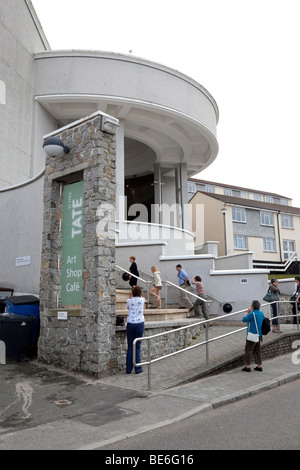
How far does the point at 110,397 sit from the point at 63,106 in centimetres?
1416

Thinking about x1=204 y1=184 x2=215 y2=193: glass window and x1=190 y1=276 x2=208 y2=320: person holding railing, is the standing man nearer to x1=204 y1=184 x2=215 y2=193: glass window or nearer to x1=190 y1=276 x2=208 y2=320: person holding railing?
x1=190 y1=276 x2=208 y2=320: person holding railing

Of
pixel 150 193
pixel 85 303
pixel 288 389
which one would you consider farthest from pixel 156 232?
pixel 288 389

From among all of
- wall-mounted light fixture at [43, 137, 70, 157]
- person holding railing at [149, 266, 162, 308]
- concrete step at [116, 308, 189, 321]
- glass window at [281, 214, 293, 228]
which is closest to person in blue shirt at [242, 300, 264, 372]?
concrete step at [116, 308, 189, 321]

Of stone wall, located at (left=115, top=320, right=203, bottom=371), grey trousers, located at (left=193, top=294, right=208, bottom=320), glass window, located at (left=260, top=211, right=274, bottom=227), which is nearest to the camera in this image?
stone wall, located at (left=115, top=320, right=203, bottom=371)

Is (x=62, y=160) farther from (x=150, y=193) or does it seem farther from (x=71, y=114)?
(x=150, y=193)

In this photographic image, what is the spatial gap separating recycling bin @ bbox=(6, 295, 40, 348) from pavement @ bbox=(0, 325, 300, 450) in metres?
0.65

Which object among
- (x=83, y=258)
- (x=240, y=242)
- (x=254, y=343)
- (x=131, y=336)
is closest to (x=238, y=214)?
(x=240, y=242)

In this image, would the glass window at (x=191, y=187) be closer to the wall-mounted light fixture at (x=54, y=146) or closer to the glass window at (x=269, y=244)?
the glass window at (x=269, y=244)

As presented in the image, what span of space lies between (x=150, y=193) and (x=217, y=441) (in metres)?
22.4

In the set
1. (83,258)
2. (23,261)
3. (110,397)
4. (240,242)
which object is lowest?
(110,397)

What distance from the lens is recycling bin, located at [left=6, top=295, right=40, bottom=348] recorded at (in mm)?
9586

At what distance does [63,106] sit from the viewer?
17.9 m

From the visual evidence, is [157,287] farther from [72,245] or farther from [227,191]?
[227,191]
